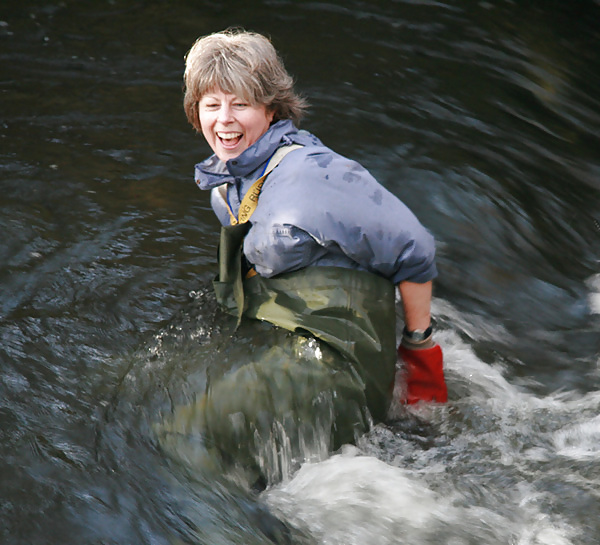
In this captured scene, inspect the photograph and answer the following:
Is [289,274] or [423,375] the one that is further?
[423,375]

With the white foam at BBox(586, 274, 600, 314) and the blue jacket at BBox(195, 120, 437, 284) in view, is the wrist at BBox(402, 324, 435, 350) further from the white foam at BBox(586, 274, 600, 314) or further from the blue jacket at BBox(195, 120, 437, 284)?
the white foam at BBox(586, 274, 600, 314)

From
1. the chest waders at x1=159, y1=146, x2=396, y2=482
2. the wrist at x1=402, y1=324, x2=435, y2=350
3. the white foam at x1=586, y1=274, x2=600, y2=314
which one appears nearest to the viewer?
the chest waders at x1=159, y1=146, x2=396, y2=482

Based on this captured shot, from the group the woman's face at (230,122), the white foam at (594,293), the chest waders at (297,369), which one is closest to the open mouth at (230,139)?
the woman's face at (230,122)

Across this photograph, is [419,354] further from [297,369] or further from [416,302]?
[297,369]

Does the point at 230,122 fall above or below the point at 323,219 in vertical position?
above

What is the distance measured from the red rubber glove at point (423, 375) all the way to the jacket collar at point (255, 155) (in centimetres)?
99

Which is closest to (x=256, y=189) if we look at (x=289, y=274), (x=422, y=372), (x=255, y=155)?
(x=255, y=155)

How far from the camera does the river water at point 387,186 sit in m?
2.80

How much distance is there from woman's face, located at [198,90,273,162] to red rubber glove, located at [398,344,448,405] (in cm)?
106

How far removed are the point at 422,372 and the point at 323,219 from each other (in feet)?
3.13

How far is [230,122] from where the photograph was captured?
2.84m

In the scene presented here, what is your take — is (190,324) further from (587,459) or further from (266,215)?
(587,459)

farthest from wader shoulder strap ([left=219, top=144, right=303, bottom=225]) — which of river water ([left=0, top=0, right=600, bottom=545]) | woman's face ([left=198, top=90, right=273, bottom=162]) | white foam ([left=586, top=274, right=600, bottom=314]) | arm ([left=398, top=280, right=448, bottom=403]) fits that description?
white foam ([left=586, top=274, right=600, bottom=314])

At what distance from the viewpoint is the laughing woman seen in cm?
266
